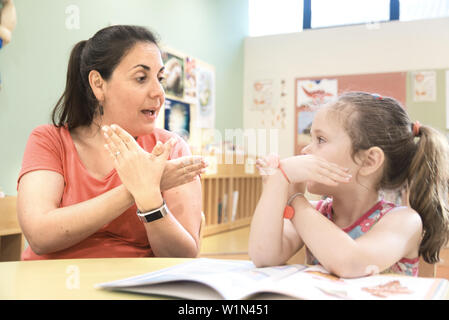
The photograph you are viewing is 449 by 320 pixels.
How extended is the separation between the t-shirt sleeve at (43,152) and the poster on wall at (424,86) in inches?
136

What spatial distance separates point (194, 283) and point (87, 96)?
2.68ft

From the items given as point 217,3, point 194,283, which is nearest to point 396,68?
point 217,3

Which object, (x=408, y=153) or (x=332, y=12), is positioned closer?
(x=408, y=153)

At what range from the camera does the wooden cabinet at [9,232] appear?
1602mm

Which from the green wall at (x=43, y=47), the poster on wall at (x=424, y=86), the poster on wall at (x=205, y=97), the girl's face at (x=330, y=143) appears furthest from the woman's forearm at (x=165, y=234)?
the poster on wall at (x=424, y=86)

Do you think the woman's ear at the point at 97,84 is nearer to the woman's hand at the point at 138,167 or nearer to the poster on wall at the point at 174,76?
the woman's hand at the point at 138,167

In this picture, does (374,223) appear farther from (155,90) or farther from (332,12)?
(332,12)

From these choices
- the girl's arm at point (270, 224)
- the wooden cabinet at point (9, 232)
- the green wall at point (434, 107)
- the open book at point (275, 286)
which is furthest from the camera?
the green wall at point (434, 107)

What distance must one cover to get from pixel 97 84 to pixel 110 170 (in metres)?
0.25

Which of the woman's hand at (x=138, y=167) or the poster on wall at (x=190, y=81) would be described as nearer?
the woman's hand at (x=138, y=167)

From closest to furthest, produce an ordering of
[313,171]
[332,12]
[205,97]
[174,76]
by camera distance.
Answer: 1. [313,171]
2. [174,76]
3. [205,97]
4. [332,12]

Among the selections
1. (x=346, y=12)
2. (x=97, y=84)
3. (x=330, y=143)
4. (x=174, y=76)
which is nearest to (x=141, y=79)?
(x=97, y=84)

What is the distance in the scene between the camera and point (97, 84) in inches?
45.7
